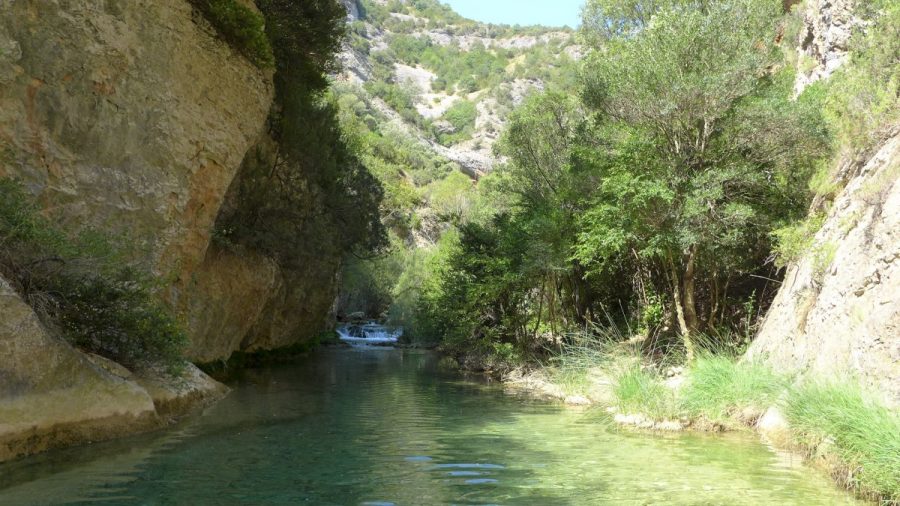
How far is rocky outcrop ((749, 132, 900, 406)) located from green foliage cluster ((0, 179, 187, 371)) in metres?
9.92

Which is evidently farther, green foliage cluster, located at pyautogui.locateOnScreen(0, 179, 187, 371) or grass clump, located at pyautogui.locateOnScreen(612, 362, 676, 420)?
grass clump, located at pyautogui.locateOnScreen(612, 362, 676, 420)

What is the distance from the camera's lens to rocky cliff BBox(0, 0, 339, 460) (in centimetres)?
788

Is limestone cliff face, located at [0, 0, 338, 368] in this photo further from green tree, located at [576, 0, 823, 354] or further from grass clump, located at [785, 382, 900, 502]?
grass clump, located at [785, 382, 900, 502]

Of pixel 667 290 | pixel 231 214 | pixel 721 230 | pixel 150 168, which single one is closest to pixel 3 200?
pixel 150 168

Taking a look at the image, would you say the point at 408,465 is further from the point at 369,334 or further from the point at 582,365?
the point at 369,334

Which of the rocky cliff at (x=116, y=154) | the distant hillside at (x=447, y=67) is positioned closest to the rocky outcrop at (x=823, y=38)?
the rocky cliff at (x=116, y=154)

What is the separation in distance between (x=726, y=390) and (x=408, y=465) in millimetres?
5735

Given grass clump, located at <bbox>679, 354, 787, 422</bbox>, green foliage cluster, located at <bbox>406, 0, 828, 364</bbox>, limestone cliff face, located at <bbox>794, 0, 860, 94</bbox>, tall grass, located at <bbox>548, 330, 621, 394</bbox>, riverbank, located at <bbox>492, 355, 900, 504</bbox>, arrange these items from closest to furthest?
riverbank, located at <bbox>492, 355, 900, 504</bbox> < grass clump, located at <bbox>679, 354, 787, 422</bbox> < tall grass, located at <bbox>548, 330, 621, 394</bbox> < green foliage cluster, located at <bbox>406, 0, 828, 364</bbox> < limestone cliff face, located at <bbox>794, 0, 860, 94</bbox>

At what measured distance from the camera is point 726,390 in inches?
414

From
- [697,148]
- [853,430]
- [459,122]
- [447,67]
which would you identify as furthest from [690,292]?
[447,67]

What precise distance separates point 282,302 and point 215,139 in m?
10.5

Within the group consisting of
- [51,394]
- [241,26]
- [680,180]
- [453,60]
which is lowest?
[51,394]

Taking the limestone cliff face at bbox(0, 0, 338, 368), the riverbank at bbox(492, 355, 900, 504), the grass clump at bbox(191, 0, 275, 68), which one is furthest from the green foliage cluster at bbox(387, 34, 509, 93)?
the riverbank at bbox(492, 355, 900, 504)

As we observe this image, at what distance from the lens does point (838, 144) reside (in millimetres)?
13398
